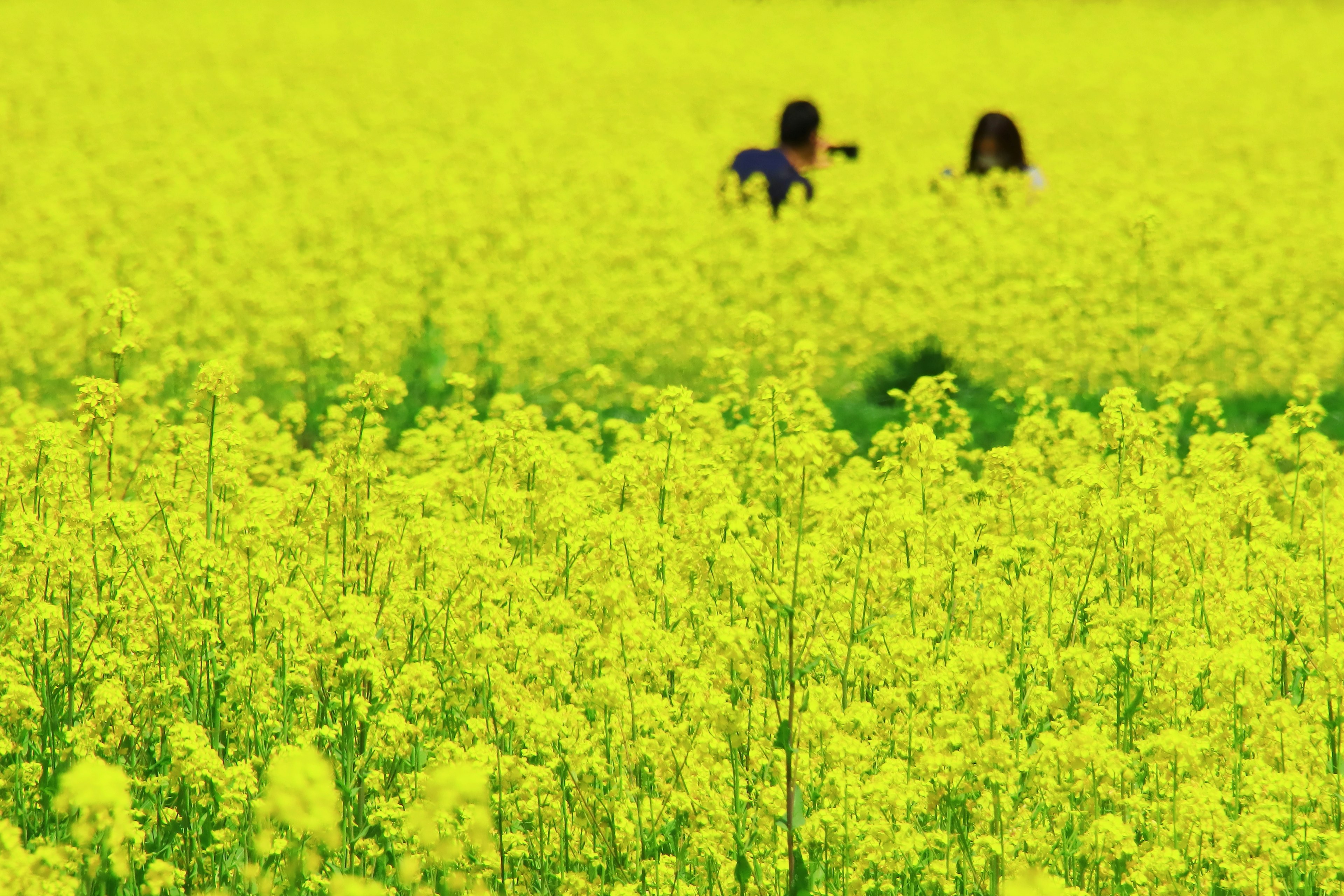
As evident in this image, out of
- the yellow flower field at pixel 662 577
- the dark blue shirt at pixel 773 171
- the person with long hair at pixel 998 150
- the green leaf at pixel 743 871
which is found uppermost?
the person with long hair at pixel 998 150

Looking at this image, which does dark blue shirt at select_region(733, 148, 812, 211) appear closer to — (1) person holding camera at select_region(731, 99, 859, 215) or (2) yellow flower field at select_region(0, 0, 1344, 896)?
(1) person holding camera at select_region(731, 99, 859, 215)

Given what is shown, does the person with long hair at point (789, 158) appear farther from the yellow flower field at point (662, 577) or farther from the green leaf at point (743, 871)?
the green leaf at point (743, 871)

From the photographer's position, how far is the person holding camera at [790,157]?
37.2 feet

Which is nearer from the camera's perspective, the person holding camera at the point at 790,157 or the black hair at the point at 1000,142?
the person holding camera at the point at 790,157

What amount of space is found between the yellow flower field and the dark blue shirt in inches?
38.3

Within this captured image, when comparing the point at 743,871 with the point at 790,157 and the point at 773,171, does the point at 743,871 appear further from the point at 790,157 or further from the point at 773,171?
the point at 790,157

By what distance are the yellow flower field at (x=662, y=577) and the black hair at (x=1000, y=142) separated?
1.59m

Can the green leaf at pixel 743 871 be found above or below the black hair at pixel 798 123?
below

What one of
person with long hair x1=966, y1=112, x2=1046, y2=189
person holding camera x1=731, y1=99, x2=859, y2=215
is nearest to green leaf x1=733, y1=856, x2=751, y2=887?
person holding camera x1=731, y1=99, x2=859, y2=215

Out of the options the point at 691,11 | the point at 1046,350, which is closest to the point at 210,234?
the point at 1046,350

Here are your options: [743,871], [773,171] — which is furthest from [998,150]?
[743,871]

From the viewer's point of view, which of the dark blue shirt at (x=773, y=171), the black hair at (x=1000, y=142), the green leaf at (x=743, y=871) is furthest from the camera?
the black hair at (x=1000, y=142)

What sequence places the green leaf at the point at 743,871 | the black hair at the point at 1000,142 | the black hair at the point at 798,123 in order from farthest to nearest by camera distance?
the black hair at the point at 1000,142
the black hair at the point at 798,123
the green leaf at the point at 743,871

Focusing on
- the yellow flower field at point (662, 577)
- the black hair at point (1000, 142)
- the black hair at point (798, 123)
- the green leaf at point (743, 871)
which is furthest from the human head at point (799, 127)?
the green leaf at point (743, 871)
